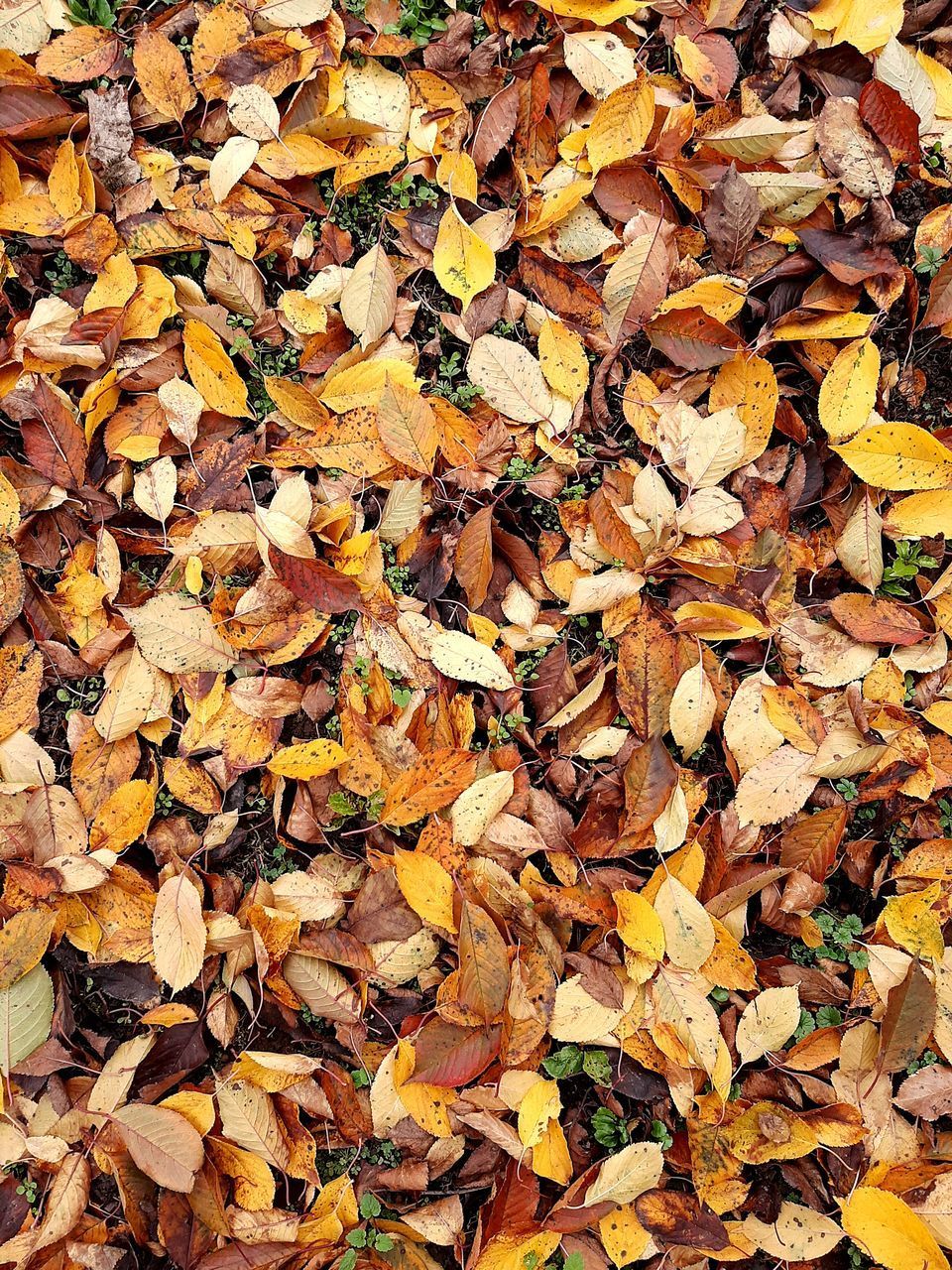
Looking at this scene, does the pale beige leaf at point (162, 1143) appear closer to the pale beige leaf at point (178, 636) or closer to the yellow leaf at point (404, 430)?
the pale beige leaf at point (178, 636)

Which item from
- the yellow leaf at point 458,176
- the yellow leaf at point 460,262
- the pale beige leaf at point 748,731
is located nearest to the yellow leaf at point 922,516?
the pale beige leaf at point 748,731

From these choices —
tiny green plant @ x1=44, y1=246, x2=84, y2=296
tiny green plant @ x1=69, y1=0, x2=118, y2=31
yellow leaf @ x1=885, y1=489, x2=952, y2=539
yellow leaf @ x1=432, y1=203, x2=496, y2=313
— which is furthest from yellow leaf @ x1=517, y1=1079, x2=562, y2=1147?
tiny green plant @ x1=69, y1=0, x2=118, y2=31

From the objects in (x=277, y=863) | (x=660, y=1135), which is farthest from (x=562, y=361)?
(x=660, y=1135)

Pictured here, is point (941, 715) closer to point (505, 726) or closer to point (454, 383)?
point (505, 726)

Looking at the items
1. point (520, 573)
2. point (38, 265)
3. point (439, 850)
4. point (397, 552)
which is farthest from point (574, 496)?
point (38, 265)

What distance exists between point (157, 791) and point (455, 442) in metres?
0.86

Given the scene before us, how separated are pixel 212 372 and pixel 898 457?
1.31 metres

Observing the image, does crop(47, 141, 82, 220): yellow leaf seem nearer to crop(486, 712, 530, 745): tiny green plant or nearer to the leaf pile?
the leaf pile

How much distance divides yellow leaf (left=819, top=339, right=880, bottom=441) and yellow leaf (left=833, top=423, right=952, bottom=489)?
0.03 metres

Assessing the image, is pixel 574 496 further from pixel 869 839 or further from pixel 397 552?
pixel 869 839

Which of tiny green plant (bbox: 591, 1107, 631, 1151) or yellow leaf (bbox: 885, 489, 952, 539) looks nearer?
tiny green plant (bbox: 591, 1107, 631, 1151)

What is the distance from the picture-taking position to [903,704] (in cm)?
168

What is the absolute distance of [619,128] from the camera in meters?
1.70

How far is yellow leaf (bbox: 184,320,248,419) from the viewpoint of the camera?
169 centimetres
